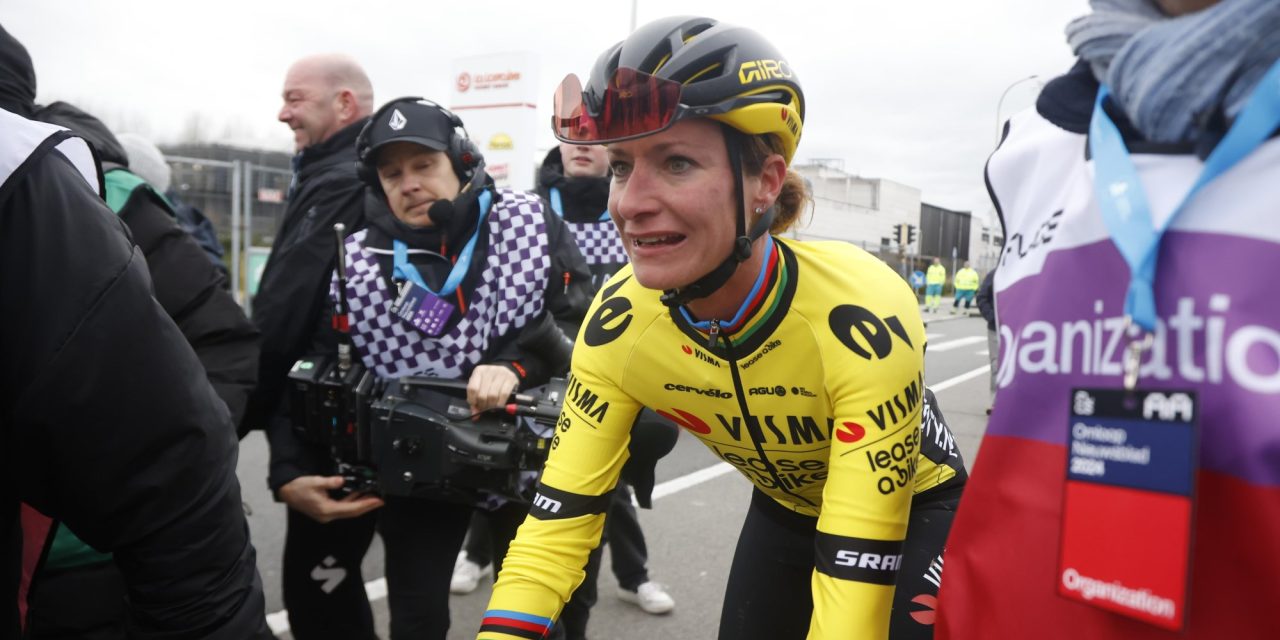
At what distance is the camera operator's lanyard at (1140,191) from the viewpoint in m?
0.85

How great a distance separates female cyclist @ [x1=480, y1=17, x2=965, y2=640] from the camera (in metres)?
1.69

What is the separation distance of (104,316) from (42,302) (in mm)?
77

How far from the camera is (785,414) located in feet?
6.35

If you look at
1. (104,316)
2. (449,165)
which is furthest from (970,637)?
(449,165)

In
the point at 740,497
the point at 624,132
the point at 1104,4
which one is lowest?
the point at 740,497

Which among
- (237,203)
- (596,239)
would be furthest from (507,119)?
(596,239)

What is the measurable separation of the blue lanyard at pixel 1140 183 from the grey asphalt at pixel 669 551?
4.84 feet

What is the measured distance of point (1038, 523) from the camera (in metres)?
1.01

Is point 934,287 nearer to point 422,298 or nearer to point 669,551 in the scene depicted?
point 669,551

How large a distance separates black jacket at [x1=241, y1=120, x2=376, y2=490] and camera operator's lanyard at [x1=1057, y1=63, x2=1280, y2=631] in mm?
2411

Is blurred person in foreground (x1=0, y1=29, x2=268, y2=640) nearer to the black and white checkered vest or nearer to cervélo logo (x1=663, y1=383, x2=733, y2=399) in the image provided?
cervélo logo (x1=663, y1=383, x2=733, y2=399)

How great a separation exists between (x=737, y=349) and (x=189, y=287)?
157cm

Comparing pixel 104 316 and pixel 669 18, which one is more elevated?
pixel 669 18

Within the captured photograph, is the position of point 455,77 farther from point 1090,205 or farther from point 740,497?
point 1090,205
